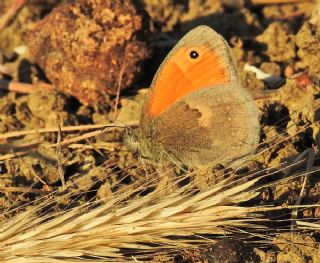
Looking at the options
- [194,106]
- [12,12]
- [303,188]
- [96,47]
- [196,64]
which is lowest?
[303,188]

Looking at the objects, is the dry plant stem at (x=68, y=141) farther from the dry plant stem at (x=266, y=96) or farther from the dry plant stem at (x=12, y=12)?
the dry plant stem at (x=12, y=12)

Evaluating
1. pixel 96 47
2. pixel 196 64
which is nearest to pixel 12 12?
pixel 96 47

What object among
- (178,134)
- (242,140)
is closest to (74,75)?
(178,134)

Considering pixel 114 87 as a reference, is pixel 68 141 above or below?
below

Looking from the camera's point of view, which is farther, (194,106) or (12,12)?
(12,12)

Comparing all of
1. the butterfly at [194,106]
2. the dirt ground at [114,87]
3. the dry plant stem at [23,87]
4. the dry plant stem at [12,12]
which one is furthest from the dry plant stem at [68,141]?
the dry plant stem at [12,12]

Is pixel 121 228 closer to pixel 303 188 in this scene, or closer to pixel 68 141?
pixel 303 188
